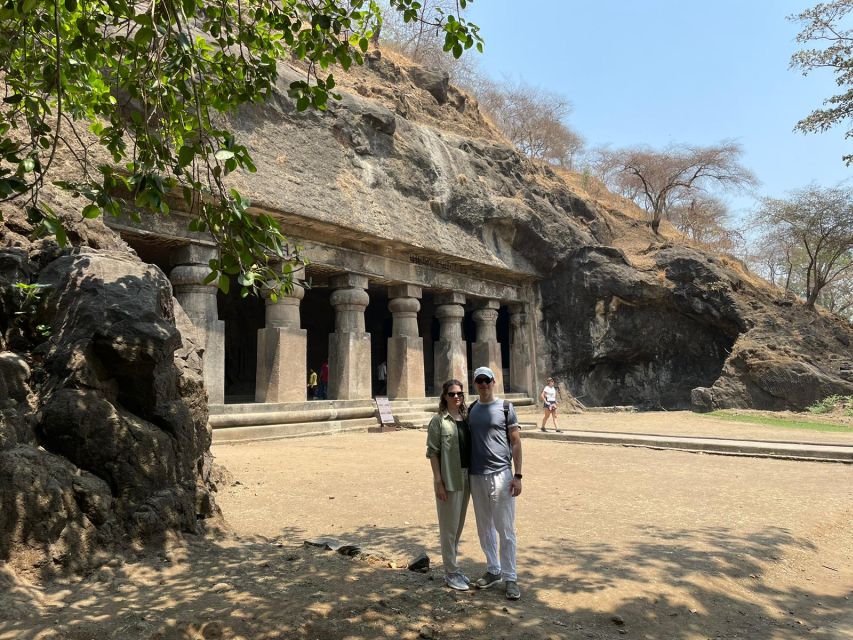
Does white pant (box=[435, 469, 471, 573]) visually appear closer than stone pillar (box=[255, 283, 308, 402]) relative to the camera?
Yes

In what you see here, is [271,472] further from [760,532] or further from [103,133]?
[760,532]

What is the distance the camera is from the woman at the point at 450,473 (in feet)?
12.5

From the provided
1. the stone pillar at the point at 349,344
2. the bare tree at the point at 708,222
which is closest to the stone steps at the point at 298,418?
the stone pillar at the point at 349,344

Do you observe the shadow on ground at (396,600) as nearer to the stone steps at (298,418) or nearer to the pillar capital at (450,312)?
the stone steps at (298,418)

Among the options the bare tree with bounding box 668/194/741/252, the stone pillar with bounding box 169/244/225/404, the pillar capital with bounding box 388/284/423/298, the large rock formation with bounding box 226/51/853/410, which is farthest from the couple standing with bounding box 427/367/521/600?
the bare tree with bounding box 668/194/741/252

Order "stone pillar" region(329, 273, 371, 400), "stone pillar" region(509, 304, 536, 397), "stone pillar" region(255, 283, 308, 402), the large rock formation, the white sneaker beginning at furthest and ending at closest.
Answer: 1. "stone pillar" region(509, 304, 536, 397)
2. the large rock formation
3. "stone pillar" region(329, 273, 371, 400)
4. "stone pillar" region(255, 283, 308, 402)
5. the white sneaker

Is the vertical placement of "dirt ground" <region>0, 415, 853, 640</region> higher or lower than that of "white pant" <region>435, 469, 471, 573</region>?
lower

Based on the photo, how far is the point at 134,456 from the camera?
4.09 meters

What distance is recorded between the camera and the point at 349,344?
14.3 meters

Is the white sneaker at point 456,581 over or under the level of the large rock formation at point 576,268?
under

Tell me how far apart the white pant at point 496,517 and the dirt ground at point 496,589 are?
21cm

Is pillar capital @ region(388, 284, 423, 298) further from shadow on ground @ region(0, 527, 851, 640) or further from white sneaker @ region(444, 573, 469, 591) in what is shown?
white sneaker @ region(444, 573, 469, 591)

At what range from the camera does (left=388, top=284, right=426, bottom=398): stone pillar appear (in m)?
15.6

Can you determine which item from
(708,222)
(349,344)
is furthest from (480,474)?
(708,222)
